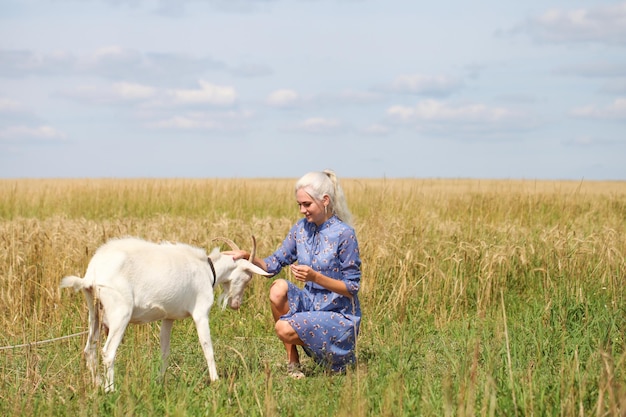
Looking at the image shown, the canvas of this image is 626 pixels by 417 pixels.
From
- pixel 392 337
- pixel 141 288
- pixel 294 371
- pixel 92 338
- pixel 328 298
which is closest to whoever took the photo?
pixel 141 288

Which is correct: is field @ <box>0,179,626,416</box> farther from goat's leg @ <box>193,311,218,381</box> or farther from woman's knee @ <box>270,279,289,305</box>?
woman's knee @ <box>270,279,289,305</box>

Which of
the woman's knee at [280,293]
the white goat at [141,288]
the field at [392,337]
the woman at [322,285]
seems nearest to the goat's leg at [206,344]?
the white goat at [141,288]

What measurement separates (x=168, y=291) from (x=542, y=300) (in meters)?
4.22

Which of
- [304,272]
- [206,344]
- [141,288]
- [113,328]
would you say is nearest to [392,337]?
[304,272]

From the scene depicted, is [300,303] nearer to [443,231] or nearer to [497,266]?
[497,266]

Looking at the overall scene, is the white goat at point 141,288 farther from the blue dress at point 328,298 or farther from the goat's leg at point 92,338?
the blue dress at point 328,298

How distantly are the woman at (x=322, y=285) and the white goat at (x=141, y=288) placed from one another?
0.47 meters

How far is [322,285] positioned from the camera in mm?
4824

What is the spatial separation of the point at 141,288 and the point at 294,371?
142 cm

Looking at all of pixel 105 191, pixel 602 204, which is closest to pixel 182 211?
pixel 105 191

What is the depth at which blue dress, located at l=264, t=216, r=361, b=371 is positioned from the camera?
4.94m

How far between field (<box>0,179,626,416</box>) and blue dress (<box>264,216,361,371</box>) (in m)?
0.24

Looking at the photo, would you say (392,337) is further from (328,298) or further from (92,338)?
(92,338)

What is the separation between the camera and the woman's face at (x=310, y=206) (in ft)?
16.1
